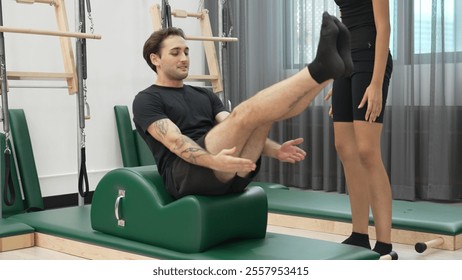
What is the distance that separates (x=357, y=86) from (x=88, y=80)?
2.59m

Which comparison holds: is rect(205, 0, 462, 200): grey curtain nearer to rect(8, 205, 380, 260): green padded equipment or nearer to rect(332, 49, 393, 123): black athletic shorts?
rect(332, 49, 393, 123): black athletic shorts

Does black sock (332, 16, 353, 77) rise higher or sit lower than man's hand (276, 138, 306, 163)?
higher

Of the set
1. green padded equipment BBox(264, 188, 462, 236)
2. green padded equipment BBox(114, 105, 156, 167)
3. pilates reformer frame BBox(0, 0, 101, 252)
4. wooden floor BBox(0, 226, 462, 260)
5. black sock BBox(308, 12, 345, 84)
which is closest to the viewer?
black sock BBox(308, 12, 345, 84)

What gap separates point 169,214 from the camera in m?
2.56

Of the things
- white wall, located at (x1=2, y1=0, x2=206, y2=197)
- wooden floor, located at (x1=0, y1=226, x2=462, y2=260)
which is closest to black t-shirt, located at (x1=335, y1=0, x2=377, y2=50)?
wooden floor, located at (x1=0, y1=226, x2=462, y2=260)

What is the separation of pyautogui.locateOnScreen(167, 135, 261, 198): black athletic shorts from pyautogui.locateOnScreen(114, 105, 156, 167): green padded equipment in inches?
92.8

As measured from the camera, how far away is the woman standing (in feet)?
8.45

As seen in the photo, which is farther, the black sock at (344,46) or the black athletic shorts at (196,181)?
the black athletic shorts at (196,181)

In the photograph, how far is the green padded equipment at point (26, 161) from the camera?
406 cm

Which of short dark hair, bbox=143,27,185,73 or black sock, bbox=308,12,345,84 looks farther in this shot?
short dark hair, bbox=143,27,185,73

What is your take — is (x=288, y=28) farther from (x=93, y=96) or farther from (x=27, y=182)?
(x=27, y=182)

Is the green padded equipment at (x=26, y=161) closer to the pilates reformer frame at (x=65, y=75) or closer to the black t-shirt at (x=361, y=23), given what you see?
the pilates reformer frame at (x=65, y=75)

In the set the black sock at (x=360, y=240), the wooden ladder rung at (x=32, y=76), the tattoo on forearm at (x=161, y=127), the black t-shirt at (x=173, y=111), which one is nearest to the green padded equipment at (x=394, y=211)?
the black sock at (x=360, y=240)
